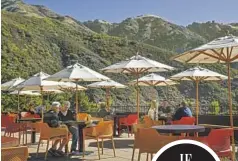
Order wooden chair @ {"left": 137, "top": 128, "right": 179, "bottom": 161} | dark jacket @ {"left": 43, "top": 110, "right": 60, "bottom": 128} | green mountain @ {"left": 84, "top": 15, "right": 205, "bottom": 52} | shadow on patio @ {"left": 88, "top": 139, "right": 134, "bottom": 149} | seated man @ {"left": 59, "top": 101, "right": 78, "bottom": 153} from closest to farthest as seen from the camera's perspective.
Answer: wooden chair @ {"left": 137, "top": 128, "right": 179, "bottom": 161}, dark jacket @ {"left": 43, "top": 110, "right": 60, "bottom": 128}, seated man @ {"left": 59, "top": 101, "right": 78, "bottom": 153}, shadow on patio @ {"left": 88, "top": 139, "right": 134, "bottom": 149}, green mountain @ {"left": 84, "top": 15, "right": 205, "bottom": 52}

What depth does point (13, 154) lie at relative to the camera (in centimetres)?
354

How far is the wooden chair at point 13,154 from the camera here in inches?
138

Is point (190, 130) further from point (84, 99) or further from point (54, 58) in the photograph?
point (54, 58)

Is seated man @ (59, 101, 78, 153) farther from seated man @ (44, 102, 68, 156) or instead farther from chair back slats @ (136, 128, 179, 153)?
chair back slats @ (136, 128, 179, 153)

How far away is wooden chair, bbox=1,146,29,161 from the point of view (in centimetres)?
351

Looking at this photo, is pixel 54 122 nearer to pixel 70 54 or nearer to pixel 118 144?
pixel 118 144

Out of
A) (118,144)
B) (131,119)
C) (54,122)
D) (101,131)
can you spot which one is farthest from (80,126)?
(131,119)

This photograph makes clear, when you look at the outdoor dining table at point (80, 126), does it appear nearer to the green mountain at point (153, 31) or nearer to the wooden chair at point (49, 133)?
the wooden chair at point (49, 133)

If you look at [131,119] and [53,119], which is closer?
[53,119]

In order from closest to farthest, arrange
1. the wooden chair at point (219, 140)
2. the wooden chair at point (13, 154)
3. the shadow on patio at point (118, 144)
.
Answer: the wooden chair at point (13, 154), the wooden chair at point (219, 140), the shadow on patio at point (118, 144)

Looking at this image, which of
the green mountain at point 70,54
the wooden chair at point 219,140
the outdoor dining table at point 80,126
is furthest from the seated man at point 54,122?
the green mountain at point 70,54

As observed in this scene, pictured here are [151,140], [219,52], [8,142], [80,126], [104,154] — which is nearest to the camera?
[8,142]

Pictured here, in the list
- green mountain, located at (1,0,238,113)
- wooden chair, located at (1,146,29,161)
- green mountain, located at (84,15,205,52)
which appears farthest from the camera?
green mountain, located at (84,15,205,52)

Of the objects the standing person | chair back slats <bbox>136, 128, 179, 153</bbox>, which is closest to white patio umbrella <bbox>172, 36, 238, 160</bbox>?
chair back slats <bbox>136, 128, 179, 153</bbox>
